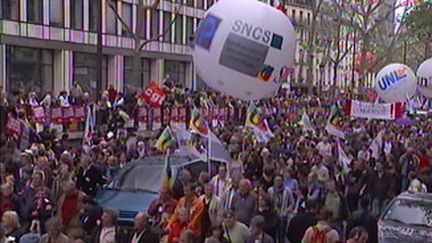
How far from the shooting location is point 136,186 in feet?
42.0

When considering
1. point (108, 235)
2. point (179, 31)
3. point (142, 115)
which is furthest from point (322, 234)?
point (179, 31)

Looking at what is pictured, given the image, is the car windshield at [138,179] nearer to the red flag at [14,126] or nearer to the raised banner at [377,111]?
the red flag at [14,126]

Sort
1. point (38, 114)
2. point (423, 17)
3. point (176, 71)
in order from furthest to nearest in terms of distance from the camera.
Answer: point (176, 71) → point (423, 17) → point (38, 114)

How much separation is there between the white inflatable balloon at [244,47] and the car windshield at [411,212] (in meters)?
2.74

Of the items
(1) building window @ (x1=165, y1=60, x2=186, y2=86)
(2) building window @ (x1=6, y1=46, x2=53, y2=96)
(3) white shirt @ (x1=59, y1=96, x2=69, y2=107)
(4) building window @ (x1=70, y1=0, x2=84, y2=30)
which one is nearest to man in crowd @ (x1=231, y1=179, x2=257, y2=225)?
(3) white shirt @ (x1=59, y1=96, x2=69, y2=107)

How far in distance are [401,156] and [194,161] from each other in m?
5.56

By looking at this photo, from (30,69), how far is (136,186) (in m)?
28.3

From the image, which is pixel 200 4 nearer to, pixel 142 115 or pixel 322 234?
pixel 142 115

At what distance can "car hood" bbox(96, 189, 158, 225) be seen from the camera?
11.8 m

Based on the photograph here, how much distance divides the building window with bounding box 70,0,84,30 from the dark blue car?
29.8 m

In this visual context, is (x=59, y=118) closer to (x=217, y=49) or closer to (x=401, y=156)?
(x=401, y=156)

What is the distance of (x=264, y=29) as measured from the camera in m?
10.7

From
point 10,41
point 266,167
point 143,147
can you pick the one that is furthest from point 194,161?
point 10,41

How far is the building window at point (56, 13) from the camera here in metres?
40.5
